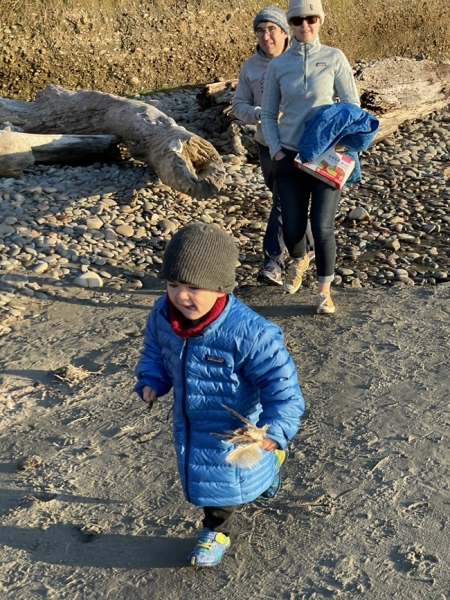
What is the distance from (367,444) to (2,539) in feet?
6.07

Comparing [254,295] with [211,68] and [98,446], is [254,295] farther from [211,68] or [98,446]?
[211,68]

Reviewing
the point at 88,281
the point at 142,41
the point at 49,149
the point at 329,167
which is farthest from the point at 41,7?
the point at 329,167

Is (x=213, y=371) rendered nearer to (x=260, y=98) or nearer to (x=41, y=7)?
(x=260, y=98)

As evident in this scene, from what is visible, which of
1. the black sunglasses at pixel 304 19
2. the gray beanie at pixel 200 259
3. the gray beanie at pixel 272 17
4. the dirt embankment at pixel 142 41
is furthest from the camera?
the dirt embankment at pixel 142 41

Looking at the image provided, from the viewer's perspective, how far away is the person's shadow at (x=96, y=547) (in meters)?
3.50

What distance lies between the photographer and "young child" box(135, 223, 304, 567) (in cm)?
309

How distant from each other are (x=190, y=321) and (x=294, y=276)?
9.31 ft

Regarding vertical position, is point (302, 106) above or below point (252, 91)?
above

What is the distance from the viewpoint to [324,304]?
18.7 feet

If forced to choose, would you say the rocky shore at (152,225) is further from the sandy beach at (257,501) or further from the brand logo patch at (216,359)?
the brand logo patch at (216,359)

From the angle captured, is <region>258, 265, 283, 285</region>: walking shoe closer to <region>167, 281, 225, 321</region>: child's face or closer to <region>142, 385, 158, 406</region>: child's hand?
<region>142, 385, 158, 406</region>: child's hand

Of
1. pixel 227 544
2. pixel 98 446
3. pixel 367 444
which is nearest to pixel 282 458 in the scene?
pixel 227 544

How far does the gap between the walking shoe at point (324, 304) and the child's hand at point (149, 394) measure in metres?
2.56

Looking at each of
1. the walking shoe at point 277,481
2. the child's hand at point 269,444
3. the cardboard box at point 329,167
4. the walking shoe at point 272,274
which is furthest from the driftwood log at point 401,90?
the child's hand at point 269,444
